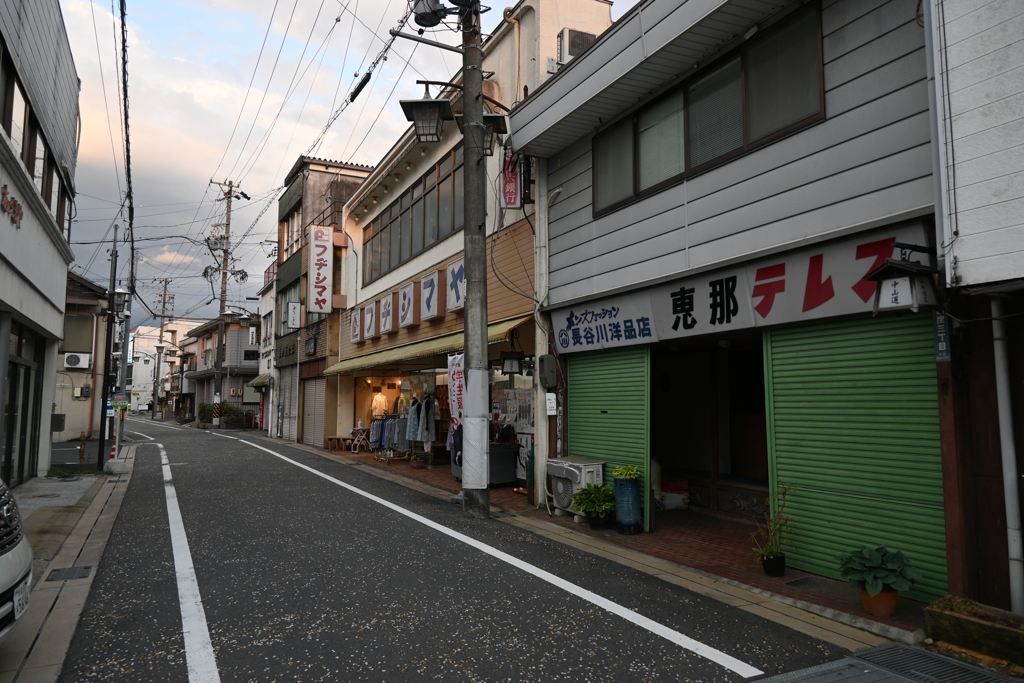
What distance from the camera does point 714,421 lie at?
35.7ft

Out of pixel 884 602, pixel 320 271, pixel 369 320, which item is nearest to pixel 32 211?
pixel 369 320

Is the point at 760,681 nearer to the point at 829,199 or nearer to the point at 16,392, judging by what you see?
the point at 829,199

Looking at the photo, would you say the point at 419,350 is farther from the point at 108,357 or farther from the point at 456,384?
the point at 108,357

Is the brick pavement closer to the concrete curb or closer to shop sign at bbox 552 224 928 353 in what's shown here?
shop sign at bbox 552 224 928 353

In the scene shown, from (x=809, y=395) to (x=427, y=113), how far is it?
25.4ft

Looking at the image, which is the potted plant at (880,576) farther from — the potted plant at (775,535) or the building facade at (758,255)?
the potted plant at (775,535)

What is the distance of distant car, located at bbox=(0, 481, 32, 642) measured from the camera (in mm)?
4055

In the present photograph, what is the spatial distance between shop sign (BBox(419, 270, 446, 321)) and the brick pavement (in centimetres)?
551

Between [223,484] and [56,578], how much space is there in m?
7.28

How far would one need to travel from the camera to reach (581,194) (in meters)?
10.9

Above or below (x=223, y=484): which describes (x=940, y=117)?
above

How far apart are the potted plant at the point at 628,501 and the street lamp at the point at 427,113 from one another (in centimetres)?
644

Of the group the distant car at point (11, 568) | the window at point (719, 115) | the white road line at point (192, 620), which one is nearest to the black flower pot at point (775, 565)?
the window at point (719, 115)

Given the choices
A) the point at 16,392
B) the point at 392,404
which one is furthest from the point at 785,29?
the point at 392,404
